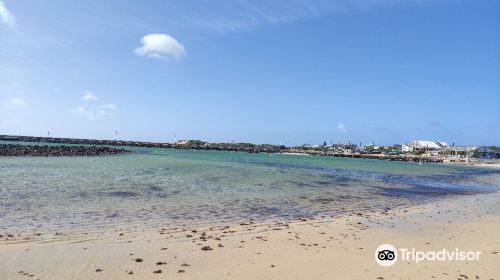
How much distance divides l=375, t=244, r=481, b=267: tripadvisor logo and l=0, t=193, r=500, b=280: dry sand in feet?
0.68

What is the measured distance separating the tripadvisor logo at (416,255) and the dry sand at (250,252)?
0.21 m

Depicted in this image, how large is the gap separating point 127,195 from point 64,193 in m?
2.77

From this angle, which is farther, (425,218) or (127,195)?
(127,195)

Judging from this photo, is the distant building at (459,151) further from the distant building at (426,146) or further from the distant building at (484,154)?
the distant building at (426,146)

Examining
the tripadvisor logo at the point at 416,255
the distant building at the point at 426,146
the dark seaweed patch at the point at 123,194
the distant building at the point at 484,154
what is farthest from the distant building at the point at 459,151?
the tripadvisor logo at the point at 416,255

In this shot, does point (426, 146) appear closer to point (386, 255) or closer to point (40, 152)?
point (40, 152)

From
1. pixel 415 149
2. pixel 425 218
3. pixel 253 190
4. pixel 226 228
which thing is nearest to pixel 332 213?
pixel 425 218

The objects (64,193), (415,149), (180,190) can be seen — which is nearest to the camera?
(64,193)

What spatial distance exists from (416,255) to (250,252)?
12.5 feet

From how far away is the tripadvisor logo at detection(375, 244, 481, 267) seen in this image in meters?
9.04

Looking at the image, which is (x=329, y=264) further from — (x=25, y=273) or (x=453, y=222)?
(x=453, y=222)

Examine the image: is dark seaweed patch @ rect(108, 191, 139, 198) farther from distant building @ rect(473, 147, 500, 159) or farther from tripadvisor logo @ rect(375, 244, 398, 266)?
distant building @ rect(473, 147, 500, 159)

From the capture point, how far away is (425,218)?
50.9 feet

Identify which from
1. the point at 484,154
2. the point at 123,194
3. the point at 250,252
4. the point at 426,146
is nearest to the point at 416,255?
the point at 250,252
